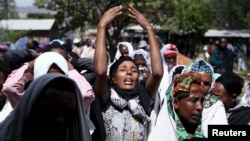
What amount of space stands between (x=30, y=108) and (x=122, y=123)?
84.8 inches

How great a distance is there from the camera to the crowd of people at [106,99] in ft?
8.54

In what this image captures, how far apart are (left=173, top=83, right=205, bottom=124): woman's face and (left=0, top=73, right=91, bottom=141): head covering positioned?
1151 mm

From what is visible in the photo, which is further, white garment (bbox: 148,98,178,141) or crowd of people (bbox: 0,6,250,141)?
white garment (bbox: 148,98,178,141)

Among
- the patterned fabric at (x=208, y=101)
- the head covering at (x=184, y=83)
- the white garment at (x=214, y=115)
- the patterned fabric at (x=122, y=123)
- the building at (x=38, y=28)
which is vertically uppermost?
the head covering at (x=184, y=83)

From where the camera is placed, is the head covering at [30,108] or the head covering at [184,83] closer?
the head covering at [30,108]

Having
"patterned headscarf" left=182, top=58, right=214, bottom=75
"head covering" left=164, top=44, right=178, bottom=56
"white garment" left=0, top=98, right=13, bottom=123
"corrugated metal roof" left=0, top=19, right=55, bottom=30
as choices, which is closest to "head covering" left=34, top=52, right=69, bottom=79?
"white garment" left=0, top=98, right=13, bottom=123

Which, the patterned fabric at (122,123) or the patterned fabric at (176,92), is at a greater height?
the patterned fabric at (176,92)

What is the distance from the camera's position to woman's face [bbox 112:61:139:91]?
15.8 feet

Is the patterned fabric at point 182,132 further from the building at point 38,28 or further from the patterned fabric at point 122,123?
the building at point 38,28

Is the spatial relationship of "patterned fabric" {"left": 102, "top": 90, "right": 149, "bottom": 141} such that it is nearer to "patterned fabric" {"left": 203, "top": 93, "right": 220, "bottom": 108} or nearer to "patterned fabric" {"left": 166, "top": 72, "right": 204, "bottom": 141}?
"patterned fabric" {"left": 203, "top": 93, "right": 220, "bottom": 108}

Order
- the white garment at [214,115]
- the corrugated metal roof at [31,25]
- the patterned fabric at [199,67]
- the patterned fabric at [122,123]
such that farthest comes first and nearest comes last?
the corrugated metal roof at [31,25], the patterned fabric at [199,67], the patterned fabric at [122,123], the white garment at [214,115]

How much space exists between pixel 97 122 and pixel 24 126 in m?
2.03

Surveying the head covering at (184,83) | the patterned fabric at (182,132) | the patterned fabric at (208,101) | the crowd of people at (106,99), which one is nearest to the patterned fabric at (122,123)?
the crowd of people at (106,99)

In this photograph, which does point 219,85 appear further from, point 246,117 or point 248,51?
point 248,51
